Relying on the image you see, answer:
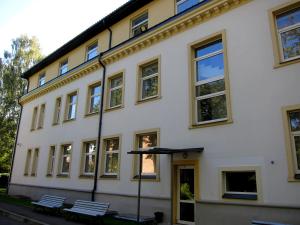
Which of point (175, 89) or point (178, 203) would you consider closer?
point (178, 203)

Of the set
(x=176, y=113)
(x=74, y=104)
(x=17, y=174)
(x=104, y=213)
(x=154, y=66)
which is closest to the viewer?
(x=104, y=213)

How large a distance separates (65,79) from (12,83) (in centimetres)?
1581

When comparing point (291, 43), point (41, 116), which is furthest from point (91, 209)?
point (41, 116)

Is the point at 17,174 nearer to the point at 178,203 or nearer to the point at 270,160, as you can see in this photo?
the point at 178,203

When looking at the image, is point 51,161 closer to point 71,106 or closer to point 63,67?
point 71,106

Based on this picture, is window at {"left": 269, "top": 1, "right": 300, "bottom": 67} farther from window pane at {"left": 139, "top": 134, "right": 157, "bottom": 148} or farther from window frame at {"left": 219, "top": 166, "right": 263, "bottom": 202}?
window pane at {"left": 139, "top": 134, "right": 157, "bottom": 148}

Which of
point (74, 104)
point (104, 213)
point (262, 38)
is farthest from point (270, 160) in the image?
point (74, 104)

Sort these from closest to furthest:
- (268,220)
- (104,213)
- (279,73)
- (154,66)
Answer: (268,220), (279,73), (104,213), (154,66)

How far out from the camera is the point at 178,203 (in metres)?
10.5

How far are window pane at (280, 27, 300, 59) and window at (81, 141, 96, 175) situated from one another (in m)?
9.94

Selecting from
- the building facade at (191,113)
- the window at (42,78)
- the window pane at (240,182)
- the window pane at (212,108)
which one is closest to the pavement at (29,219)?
the building facade at (191,113)

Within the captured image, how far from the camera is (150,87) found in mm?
12852

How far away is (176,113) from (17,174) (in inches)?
643

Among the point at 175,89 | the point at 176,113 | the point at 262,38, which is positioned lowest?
the point at 176,113
